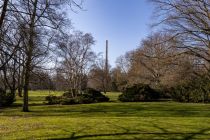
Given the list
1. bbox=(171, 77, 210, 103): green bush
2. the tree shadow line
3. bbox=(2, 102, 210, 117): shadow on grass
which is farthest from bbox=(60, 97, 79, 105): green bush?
the tree shadow line

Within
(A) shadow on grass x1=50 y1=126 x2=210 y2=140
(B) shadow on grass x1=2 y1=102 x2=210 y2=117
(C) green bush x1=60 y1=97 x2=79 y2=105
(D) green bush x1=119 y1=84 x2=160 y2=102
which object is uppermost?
(D) green bush x1=119 y1=84 x2=160 y2=102

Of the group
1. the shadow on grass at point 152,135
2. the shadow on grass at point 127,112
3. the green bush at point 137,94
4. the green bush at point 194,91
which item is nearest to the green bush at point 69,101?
the green bush at point 137,94

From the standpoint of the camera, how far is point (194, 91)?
126 feet

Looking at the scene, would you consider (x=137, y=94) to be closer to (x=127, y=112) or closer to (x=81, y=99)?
(x=81, y=99)

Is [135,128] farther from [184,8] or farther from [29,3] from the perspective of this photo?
[184,8]

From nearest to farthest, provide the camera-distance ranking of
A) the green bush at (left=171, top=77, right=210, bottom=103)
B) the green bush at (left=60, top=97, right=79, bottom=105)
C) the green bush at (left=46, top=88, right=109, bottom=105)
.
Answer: the green bush at (left=60, top=97, right=79, bottom=105)
the green bush at (left=171, top=77, right=210, bottom=103)
the green bush at (left=46, top=88, right=109, bottom=105)

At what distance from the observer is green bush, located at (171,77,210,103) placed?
37.9 m

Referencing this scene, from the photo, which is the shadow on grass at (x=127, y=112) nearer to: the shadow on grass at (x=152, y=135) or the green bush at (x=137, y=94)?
the shadow on grass at (x=152, y=135)

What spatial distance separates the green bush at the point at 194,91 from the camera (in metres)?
37.9

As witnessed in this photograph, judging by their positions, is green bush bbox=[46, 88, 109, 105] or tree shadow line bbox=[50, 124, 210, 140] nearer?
tree shadow line bbox=[50, 124, 210, 140]

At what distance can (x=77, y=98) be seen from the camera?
128 ft

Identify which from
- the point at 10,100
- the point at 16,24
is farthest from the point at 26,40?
the point at 10,100

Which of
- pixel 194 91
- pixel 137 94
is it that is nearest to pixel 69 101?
pixel 137 94

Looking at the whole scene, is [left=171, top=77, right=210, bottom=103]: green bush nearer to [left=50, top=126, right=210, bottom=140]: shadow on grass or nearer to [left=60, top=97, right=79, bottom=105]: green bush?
[left=60, top=97, right=79, bottom=105]: green bush
